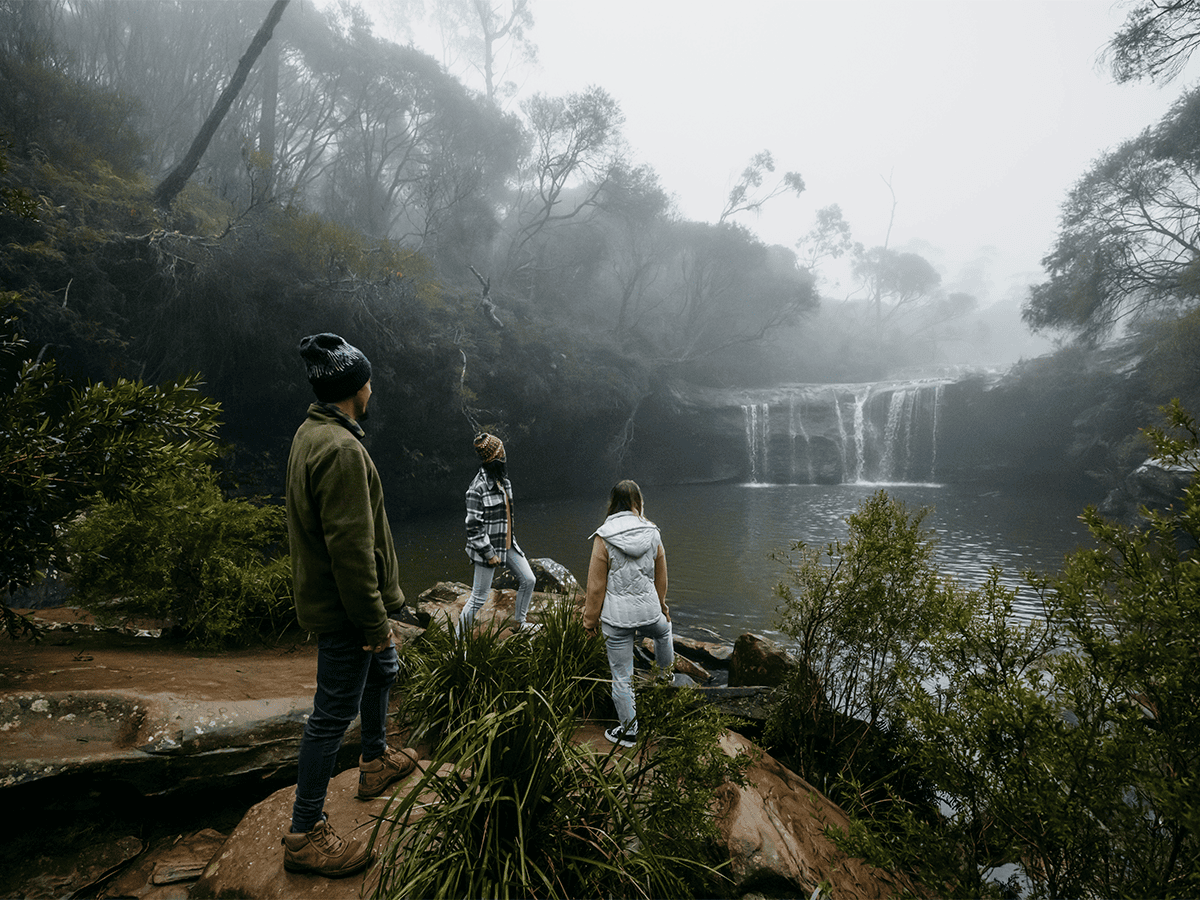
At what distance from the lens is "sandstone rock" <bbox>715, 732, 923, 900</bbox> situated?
2234 millimetres

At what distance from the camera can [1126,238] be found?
16.6 meters

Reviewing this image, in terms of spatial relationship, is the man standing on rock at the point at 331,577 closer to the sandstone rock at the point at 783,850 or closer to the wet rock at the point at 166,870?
the wet rock at the point at 166,870

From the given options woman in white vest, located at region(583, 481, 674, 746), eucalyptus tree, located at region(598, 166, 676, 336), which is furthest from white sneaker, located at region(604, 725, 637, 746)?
eucalyptus tree, located at region(598, 166, 676, 336)

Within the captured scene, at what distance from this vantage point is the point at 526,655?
3330 millimetres

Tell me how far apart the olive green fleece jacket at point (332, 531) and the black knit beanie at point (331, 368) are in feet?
0.27

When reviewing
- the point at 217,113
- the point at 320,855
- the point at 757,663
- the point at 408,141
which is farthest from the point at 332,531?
the point at 408,141

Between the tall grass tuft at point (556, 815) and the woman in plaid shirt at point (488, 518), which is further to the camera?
the woman in plaid shirt at point (488, 518)

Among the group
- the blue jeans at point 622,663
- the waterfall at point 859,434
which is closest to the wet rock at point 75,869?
the blue jeans at point 622,663

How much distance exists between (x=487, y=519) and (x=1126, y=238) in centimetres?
2223

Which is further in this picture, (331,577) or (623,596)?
(623,596)

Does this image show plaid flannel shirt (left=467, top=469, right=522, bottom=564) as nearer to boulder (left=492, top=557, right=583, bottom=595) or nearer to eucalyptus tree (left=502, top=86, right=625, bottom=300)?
boulder (left=492, top=557, right=583, bottom=595)

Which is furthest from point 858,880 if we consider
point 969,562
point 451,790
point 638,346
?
point 638,346

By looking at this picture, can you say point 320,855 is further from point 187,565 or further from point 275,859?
point 187,565

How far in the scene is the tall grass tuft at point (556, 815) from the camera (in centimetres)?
169
